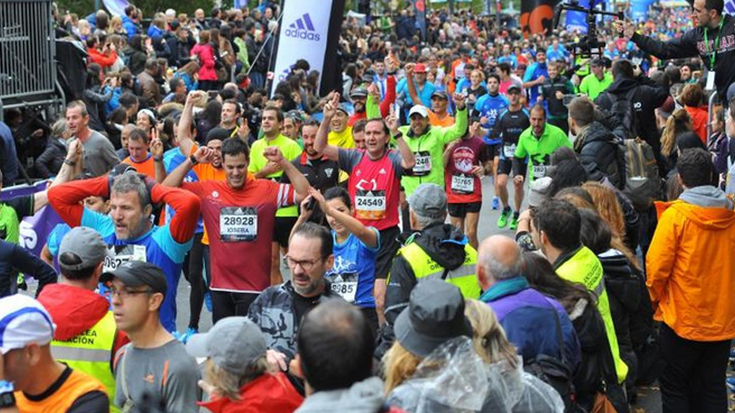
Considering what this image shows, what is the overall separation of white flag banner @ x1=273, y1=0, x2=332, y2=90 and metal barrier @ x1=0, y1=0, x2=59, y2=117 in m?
4.10

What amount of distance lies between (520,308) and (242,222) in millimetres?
3702

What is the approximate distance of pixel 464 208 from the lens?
1273cm

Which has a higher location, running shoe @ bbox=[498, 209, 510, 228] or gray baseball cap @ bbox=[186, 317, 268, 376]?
gray baseball cap @ bbox=[186, 317, 268, 376]

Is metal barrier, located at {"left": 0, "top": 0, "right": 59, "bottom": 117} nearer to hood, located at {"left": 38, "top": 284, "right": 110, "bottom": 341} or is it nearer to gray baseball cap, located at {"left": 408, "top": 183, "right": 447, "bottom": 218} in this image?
gray baseball cap, located at {"left": 408, "top": 183, "right": 447, "bottom": 218}

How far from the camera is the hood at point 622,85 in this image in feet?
44.4

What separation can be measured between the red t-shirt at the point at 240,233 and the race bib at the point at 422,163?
3224 mm

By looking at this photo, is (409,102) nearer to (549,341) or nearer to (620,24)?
(620,24)

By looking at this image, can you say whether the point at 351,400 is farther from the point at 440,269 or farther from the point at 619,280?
the point at 619,280

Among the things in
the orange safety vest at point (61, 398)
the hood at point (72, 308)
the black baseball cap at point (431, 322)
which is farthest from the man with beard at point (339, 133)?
the black baseball cap at point (431, 322)

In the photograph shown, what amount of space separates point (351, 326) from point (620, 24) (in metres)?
8.64

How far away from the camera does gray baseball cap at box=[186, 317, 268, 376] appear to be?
4.38 meters

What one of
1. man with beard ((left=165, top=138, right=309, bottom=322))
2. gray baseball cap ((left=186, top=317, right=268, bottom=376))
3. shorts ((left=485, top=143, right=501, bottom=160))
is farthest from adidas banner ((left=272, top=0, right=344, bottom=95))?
gray baseball cap ((left=186, top=317, right=268, bottom=376))

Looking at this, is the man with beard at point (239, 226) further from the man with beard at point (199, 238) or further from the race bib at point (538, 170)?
the race bib at point (538, 170)

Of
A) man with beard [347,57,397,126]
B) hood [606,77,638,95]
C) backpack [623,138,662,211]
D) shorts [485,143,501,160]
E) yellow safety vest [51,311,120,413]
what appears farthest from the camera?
shorts [485,143,501,160]
